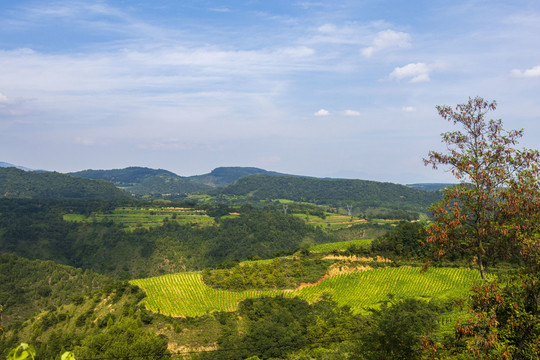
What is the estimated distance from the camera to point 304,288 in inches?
3127

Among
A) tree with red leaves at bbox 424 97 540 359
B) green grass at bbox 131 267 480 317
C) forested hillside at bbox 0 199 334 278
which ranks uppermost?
tree with red leaves at bbox 424 97 540 359

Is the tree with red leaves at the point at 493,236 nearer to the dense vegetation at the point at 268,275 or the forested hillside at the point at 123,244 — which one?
the dense vegetation at the point at 268,275

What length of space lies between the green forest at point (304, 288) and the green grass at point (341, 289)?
1.53 feet

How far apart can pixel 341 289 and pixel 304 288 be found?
844 centimetres

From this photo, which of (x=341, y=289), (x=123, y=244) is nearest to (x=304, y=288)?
(x=341, y=289)

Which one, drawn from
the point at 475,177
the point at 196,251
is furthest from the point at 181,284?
the point at 196,251

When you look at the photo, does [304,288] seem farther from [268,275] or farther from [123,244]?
Result: [123,244]

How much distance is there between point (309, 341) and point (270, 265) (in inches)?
1734

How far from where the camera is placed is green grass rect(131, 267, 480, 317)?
223 feet

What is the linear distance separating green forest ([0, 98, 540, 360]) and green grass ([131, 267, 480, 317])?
467 mm

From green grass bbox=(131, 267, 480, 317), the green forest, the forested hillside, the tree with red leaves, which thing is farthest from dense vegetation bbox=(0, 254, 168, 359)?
the forested hillside

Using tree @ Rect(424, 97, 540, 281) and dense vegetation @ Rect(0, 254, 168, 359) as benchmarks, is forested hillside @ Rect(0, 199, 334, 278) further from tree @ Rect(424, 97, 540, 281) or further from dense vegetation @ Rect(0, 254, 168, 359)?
tree @ Rect(424, 97, 540, 281)

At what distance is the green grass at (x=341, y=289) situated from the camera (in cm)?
6806

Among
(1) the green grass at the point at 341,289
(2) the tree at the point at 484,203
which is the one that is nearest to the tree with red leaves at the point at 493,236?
(2) the tree at the point at 484,203
